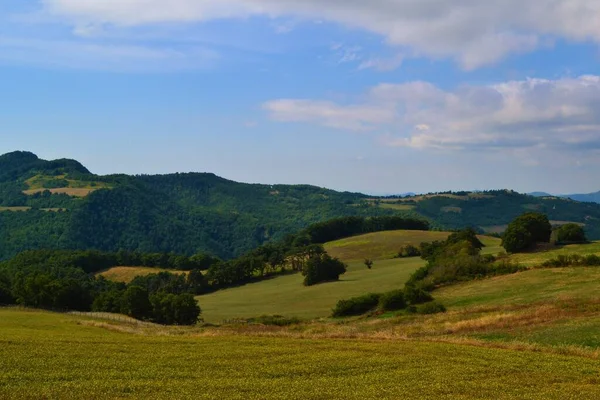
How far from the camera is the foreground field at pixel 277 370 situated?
2556 cm

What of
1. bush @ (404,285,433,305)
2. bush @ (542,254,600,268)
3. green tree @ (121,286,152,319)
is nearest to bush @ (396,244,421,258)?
bush @ (542,254,600,268)

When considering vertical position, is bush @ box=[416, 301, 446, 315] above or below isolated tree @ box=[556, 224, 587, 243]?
below

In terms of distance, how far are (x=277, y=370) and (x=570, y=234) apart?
89096 mm

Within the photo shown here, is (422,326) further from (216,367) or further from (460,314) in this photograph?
(216,367)

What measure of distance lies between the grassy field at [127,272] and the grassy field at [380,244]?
5322 cm

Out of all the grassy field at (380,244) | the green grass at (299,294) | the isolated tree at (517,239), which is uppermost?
the isolated tree at (517,239)

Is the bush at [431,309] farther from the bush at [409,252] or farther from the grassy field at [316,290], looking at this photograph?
the bush at [409,252]

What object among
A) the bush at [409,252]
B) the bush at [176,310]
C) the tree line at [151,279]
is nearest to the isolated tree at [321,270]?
the tree line at [151,279]

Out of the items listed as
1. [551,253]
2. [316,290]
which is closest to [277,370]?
[551,253]

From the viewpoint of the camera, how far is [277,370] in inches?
1206

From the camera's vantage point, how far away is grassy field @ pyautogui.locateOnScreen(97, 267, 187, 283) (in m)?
179

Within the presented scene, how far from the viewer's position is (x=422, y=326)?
54906 millimetres

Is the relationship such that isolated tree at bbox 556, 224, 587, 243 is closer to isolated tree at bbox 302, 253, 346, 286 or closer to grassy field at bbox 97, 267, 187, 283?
isolated tree at bbox 302, 253, 346, 286

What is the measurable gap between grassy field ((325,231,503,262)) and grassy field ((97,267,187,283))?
53.2 metres
